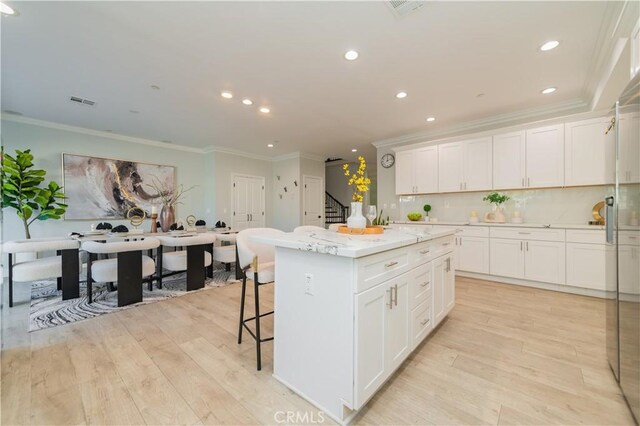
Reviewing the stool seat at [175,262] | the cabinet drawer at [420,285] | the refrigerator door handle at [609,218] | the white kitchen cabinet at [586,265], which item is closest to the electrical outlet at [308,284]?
the cabinet drawer at [420,285]

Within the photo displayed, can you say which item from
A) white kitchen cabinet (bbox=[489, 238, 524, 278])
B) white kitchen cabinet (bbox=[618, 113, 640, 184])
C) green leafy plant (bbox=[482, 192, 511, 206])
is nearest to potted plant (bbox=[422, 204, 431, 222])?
green leafy plant (bbox=[482, 192, 511, 206])

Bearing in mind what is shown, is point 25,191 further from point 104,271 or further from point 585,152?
point 585,152

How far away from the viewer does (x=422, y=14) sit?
2121mm

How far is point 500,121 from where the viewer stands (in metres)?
4.39

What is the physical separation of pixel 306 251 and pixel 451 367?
1.49 metres

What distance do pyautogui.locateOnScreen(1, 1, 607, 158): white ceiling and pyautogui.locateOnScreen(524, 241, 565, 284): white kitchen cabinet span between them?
2.18 metres

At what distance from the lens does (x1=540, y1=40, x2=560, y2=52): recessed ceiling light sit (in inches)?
96.7

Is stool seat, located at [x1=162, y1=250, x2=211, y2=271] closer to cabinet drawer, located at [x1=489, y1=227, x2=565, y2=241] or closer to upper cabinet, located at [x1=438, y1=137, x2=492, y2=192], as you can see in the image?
upper cabinet, located at [x1=438, y1=137, x2=492, y2=192]

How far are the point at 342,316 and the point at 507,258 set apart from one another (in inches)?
153

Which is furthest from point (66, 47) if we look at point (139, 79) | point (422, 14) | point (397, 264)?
point (397, 264)

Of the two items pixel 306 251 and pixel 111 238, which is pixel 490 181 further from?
pixel 111 238

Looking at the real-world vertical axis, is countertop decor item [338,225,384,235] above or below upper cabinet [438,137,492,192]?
below

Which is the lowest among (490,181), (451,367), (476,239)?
(451,367)

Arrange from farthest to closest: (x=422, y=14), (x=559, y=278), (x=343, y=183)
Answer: (x=343, y=183) < (x=559, y=278) < (x=422, y=14)
